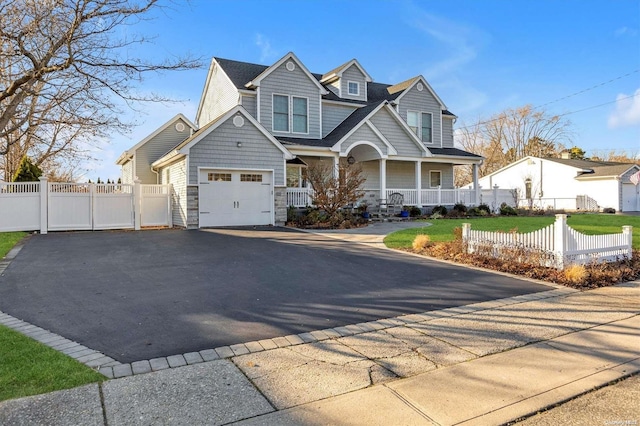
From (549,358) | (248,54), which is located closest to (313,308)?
(549,358)

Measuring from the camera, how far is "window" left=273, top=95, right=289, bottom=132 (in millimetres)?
21438

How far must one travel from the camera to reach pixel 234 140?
1712 centimetres

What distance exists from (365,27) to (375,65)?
36.7 feet

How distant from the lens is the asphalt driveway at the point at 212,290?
5.00 meters

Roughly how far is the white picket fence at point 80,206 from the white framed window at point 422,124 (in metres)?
15.4

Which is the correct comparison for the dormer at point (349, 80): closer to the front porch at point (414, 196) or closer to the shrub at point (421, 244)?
the front porch at point (414, 196)

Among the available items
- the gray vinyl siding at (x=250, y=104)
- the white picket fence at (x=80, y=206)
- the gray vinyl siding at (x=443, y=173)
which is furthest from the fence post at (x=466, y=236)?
the gray vinyl siding at (x=443, y=173)

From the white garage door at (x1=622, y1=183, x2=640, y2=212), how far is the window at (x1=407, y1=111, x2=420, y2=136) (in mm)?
20871

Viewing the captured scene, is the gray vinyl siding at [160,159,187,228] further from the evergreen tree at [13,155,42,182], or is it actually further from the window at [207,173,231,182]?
the evergreen tree at [13,155,42,182]

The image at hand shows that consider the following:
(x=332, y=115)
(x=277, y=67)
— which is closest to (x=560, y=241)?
(x=277, y=67)

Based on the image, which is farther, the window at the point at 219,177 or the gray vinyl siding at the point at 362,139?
the gray vinyl siding at the point at 362,139

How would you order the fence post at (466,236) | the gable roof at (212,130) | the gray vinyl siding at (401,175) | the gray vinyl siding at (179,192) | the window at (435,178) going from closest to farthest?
1. the fence post at (466,236)
2. the gable roof at (212,130)
3. the gray vinyl siding at (179,192)
4. the gray vinyl siding at (401,175)
5. the window at (435,178)

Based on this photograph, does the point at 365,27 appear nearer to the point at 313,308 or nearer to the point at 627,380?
the point at 313,308

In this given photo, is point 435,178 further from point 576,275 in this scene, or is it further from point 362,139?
point 576,275
